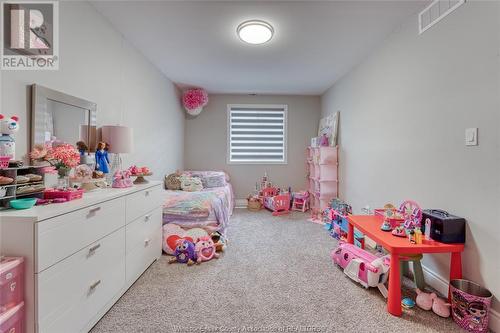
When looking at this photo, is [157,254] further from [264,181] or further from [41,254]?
[264,181]

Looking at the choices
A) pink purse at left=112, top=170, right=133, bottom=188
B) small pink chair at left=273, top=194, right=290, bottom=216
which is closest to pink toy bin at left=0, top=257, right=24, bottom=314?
pink purse at left=112, top=170, right=133, bottom=188

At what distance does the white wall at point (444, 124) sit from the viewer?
1.46 meters

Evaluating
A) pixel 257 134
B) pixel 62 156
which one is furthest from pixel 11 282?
pixel 257 134

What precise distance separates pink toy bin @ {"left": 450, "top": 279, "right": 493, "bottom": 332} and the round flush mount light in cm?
260

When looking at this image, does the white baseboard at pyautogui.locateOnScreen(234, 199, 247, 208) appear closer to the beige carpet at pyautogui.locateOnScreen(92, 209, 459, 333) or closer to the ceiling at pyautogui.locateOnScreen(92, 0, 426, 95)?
the beige carpet at pyautogui.locateOnScreen(92, 209, 459, 333)

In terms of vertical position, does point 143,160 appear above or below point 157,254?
above

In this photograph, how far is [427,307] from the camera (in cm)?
163

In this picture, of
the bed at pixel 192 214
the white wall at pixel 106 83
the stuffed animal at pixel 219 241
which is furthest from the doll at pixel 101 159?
the stuffed animal at pixel 219 241

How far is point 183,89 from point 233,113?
110 cm

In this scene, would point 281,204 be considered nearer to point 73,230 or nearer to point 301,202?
point 301,202

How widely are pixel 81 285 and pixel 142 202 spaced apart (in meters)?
0.79

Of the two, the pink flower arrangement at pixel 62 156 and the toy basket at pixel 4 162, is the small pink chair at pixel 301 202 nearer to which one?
the pink flower arrangement at pixel 62 156

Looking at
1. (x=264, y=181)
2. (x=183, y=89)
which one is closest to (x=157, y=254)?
(x=264, y=181)

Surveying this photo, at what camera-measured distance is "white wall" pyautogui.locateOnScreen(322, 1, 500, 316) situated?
1463 millimetres
